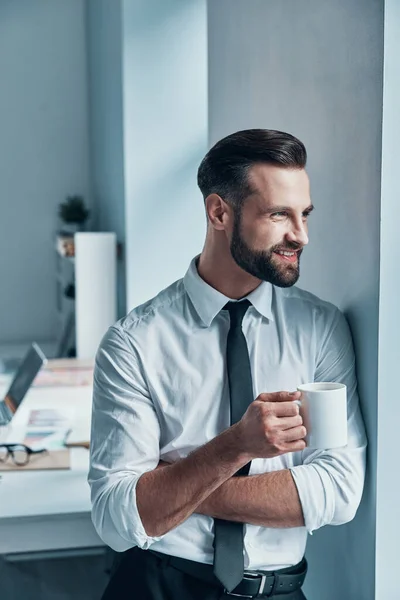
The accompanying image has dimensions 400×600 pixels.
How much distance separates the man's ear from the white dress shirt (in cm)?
12

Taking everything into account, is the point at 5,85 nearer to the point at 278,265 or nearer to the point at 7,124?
the point at 7,124

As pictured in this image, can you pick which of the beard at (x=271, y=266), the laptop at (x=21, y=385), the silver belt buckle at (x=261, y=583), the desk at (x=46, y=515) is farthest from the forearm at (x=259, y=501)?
the laptop at (x=21, y=385)

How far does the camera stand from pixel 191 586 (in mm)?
1507

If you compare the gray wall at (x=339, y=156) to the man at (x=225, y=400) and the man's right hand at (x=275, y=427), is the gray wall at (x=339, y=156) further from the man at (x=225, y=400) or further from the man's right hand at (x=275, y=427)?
the man's right hand at (x=275, y=427)

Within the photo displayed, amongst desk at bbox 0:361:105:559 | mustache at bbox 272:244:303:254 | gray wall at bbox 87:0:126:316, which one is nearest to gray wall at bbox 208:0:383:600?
mustache at bbox 272:244:303:254

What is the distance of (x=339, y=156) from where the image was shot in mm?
1557

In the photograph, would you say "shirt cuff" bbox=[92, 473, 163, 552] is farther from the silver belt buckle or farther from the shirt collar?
the shirt collar

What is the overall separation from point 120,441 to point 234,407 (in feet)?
0.68

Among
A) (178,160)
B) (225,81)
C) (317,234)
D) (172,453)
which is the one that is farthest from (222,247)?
(178,160)

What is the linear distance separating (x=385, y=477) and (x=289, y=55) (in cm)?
89

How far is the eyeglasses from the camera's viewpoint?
2340 mm

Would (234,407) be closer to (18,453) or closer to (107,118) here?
(18,453)

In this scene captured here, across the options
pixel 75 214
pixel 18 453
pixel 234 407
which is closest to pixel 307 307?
pixel 234 407

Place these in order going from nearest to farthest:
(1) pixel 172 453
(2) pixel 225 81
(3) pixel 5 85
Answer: (1) pixel 172 453, (2) pixel 225 81, (3) pixel 5 85
